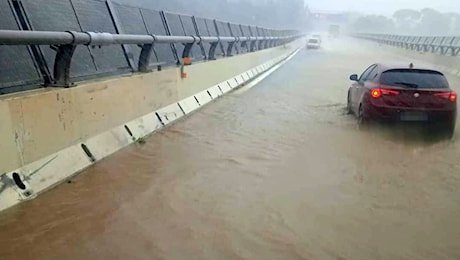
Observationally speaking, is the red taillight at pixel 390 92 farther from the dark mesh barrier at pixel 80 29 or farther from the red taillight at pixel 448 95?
the dark mesh barrier at pixel 80 29

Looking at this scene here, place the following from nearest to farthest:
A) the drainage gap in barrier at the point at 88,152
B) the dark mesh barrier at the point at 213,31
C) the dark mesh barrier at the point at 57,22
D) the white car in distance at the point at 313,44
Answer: the drainage gap in barrier at the point at 88,152, the dark mesh barrier at the point at 57,22, the dark mesh barrier at the point at 213,31, the white car in distance at the point at 313,44

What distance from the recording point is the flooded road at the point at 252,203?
458 centimetres

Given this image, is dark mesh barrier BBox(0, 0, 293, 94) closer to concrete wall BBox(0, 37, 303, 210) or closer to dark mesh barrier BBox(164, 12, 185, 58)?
dark mesh barrier BBox(164, 12, 185, 58)

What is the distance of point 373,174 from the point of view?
732 cm

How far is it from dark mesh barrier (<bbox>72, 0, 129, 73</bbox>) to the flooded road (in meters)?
1.52

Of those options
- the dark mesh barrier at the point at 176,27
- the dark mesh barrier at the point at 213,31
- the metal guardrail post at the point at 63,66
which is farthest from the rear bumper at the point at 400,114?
the dark mesh barrier at the point at 213,31

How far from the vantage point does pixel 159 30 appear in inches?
536

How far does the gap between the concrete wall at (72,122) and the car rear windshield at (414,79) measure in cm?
441

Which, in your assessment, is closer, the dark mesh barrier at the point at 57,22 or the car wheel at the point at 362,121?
the dark mesh barrier at the point at 57,22

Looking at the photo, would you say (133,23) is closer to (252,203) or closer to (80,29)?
(80,29)

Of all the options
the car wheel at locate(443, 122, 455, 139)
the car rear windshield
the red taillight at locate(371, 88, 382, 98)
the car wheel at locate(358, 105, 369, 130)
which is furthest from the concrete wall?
the car wheel at locate(443, 122, 455, 139)

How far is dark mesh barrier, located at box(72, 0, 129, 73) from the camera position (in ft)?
29.3

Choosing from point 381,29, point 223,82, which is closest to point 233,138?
point 223,82

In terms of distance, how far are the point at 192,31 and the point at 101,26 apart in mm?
7500
